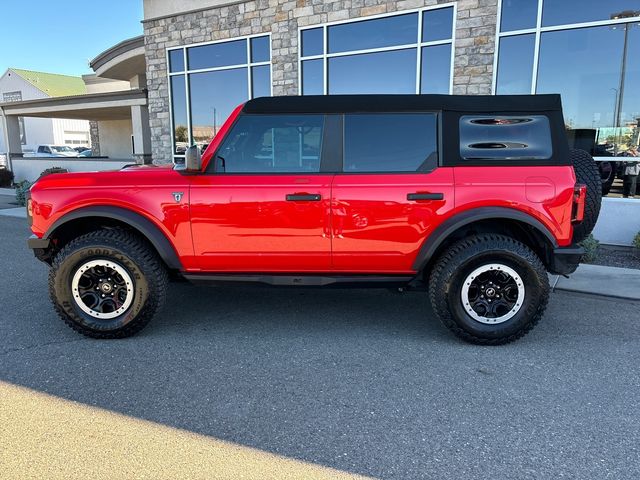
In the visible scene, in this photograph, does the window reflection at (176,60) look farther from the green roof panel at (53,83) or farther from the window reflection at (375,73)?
the green roof panel at (53,83)

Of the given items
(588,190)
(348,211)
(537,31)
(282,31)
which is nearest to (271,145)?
(348,211)

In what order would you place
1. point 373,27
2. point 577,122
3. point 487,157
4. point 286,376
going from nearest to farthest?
point 286,376, point 487,157, point 577,122, point 373,27

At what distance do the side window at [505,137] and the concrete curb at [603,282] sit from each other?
7.31 ft

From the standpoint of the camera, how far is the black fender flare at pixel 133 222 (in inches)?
148

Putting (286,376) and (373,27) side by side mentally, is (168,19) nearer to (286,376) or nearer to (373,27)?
(373,27)

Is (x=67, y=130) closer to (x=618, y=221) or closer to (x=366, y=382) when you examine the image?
(x=618, y=221)

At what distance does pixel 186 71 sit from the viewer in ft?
38.9

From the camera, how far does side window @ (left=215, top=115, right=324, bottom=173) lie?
3.80m

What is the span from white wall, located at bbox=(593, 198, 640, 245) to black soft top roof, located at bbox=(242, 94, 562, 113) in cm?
462

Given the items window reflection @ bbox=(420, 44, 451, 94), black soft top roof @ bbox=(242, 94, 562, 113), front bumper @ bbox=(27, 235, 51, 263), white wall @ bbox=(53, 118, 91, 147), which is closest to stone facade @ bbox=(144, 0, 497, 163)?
window reflection @ bbox=(420, 44, 451, 94)

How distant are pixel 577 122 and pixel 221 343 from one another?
287 inches

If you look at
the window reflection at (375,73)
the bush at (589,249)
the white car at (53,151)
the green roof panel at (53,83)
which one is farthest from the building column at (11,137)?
the green roof panel at (53,83)

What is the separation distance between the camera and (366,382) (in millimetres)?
3166

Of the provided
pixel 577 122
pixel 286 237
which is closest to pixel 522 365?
pixel 286 237
